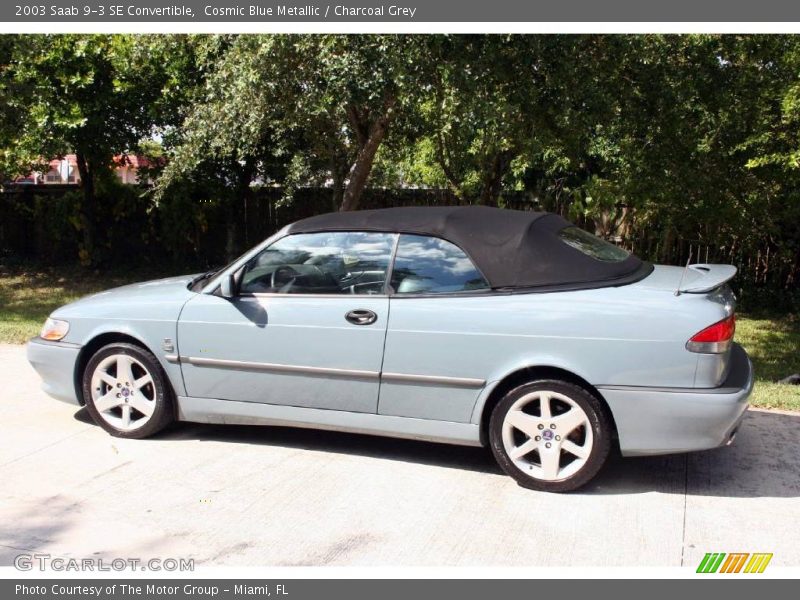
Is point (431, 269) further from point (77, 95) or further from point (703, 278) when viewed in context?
point (77, 95)

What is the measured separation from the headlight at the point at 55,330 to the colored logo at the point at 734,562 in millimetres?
4284

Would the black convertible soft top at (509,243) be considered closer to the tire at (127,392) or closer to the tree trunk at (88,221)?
the tire at (127,392)

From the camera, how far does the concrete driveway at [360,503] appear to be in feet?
13.1

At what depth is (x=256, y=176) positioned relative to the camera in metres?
14.5

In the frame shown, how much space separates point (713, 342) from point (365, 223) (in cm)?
219

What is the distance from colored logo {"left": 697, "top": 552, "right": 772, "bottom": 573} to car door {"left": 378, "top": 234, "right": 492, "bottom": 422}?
4.91 ft

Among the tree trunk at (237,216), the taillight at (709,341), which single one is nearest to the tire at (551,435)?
the taillight at (709,341)

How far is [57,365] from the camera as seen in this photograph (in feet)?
18.9

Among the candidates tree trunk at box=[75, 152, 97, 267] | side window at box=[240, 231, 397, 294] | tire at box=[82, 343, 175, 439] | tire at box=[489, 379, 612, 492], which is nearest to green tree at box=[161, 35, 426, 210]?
side window at box=[240, 231, 397, 294]

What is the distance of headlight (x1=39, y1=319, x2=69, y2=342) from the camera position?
577cm

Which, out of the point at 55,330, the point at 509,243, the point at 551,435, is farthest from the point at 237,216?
the point at 551,435

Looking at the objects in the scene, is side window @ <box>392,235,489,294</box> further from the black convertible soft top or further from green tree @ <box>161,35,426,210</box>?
green tree @ <box>161,35,426,210</box>

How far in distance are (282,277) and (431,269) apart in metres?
1.01

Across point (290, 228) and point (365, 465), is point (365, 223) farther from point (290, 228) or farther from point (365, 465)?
point (365, 465)
